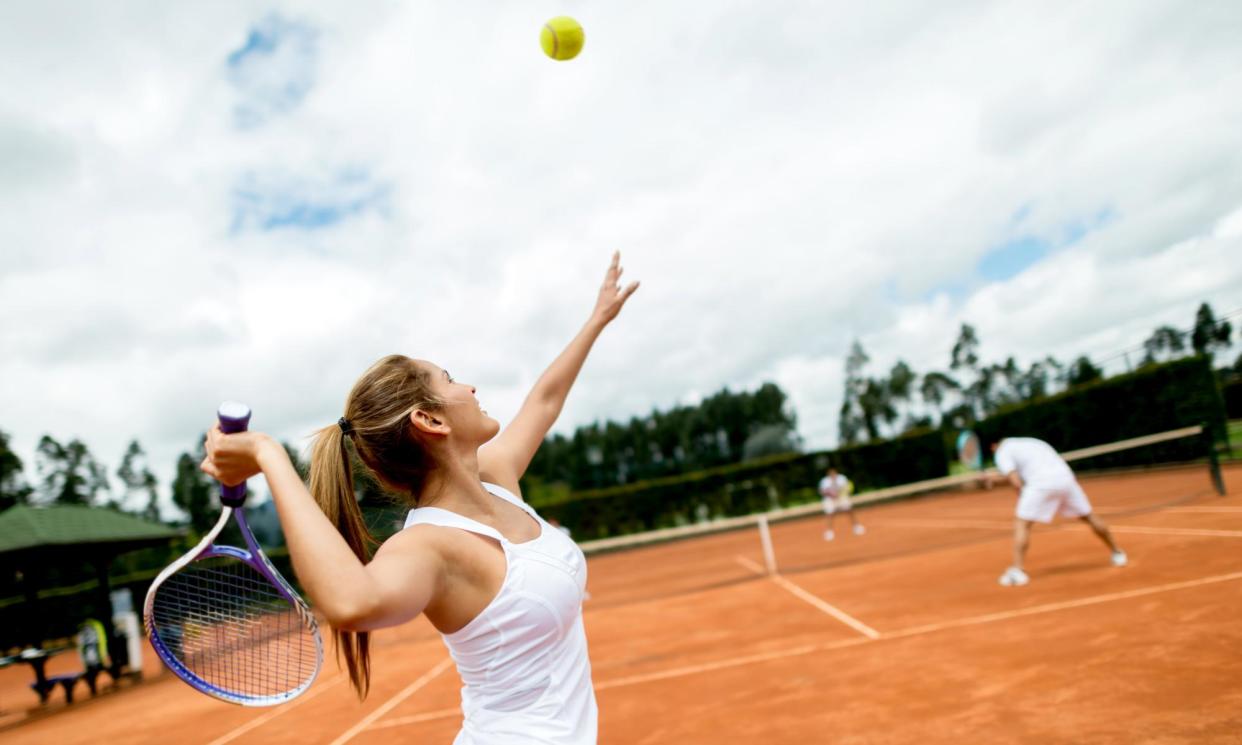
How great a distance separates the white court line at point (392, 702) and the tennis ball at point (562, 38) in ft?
17.7

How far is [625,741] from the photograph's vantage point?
537cm

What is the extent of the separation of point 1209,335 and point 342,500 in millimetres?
21841

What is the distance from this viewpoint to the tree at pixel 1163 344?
62.7 feet

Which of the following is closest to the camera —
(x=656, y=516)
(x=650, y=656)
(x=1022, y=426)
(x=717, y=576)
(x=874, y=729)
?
(x=874, y=729)

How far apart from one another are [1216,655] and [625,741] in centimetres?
370

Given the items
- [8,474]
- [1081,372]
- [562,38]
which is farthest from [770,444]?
[8,474]

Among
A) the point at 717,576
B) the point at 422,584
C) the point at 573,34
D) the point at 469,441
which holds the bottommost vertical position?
the point at 717,576

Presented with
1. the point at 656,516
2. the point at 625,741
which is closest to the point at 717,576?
the point at 625,741

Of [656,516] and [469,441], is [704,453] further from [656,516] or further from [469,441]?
[469,441]

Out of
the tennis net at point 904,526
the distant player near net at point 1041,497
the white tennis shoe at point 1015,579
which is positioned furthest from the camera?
the tennis net at point 904,526

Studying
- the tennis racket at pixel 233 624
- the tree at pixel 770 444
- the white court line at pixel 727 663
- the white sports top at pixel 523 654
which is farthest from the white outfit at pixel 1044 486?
the tree at pixel 770 444

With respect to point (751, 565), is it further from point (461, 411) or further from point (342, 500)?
point (342, 500)

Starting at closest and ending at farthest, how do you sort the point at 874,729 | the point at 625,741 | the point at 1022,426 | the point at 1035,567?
the point at 874,729 < the point at 625,741 < the point at 1035,567 < the point at 1022,426

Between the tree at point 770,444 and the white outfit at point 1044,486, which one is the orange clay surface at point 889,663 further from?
the tree at point 770,444
